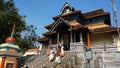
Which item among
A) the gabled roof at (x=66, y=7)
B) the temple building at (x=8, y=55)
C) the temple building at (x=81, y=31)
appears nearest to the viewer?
the temple building at (x=8, y=55)

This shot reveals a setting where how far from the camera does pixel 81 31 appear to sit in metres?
23.4

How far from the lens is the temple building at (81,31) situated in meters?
23.2

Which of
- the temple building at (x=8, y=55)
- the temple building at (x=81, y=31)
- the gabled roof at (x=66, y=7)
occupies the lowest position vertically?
the temple building at (x=8, y=55)

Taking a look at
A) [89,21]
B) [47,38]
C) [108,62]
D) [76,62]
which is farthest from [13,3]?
[108,62]

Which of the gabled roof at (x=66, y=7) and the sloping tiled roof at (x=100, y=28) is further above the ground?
the gabled roof at (x=66, y=7)

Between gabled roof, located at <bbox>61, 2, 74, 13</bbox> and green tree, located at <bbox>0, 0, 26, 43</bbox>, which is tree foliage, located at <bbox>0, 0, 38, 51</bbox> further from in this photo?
gabled roof, located at <bbox>61, 2, 74, 13</bbox>

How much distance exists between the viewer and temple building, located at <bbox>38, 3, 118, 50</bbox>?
2320cm

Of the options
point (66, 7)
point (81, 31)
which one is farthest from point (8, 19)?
point (81, 31)

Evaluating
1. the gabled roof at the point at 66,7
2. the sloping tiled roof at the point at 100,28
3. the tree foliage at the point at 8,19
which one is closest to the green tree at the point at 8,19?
the tree foliage at the point at 8,19

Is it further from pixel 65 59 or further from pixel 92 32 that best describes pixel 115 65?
pixel 92 32

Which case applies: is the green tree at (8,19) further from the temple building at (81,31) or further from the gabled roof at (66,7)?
the gabled roof at (66,7)

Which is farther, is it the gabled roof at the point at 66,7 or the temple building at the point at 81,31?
the gabled roof at the point at 66,7

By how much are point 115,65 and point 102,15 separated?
44.5ft

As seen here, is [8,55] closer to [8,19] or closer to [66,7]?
[8,19]
